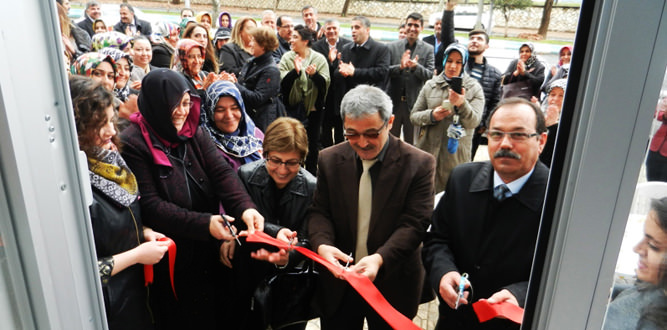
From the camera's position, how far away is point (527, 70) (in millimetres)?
5441

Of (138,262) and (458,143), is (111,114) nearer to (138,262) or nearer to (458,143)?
(138,262)

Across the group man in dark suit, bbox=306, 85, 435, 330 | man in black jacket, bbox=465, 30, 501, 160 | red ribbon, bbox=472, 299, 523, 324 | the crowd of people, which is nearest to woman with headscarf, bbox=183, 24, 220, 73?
the crowd of people

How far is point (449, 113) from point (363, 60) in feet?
6.48

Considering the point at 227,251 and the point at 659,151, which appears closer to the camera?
the point at 659,151

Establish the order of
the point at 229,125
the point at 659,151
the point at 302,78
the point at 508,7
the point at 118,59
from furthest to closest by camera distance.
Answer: the point at 508,7, the point at 302,78, the point at 118,59, the point at 229,125, the point at 659,151

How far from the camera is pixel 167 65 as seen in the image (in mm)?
5305

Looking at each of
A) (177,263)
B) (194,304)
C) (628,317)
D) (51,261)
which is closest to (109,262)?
(177,263)

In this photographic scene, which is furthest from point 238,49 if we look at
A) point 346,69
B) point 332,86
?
point 346,69

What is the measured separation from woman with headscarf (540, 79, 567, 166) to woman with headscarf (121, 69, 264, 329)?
2.21m

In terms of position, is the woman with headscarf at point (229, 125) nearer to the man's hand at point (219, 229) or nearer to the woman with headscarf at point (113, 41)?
the man's hand at point (219, 229)

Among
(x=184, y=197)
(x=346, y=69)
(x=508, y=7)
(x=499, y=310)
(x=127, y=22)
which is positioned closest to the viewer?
(x=499, y=310)

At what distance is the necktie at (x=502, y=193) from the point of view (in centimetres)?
172

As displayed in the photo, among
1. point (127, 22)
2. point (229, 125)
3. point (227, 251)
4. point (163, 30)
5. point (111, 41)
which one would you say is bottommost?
point (227, 251)

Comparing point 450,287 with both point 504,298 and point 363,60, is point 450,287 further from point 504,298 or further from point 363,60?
point 363,60
